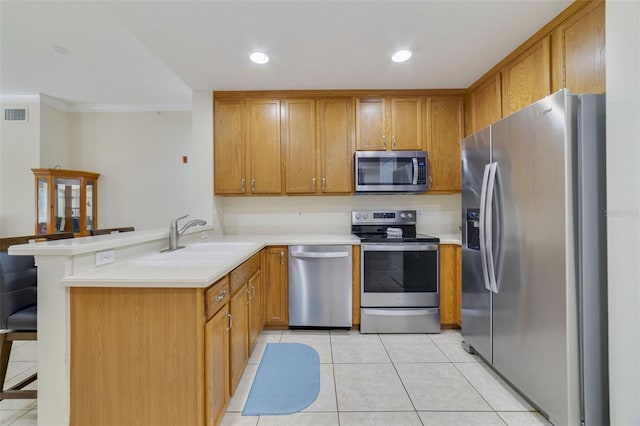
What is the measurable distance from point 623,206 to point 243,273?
2089 mm

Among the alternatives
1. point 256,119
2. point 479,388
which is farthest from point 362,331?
point 256,119

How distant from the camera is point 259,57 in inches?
92.8

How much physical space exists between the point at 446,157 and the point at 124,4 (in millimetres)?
3031

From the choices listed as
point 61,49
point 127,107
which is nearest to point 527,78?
point 61,49

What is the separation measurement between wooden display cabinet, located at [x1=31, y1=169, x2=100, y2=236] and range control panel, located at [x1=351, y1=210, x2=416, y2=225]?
3953 millimetres

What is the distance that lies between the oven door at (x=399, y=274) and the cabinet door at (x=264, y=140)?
1313mm

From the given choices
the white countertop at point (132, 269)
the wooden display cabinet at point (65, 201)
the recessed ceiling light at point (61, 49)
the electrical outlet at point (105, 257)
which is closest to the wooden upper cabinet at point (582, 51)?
the white countertop at point (132, 269)

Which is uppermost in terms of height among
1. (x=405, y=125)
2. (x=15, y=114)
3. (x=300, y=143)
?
(x=15, y=114)

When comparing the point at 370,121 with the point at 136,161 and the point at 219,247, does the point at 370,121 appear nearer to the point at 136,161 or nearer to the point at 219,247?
the point at 219,247

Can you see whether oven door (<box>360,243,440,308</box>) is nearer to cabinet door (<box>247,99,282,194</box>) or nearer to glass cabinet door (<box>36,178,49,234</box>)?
cabinet door (<box>247,99,282,194</box>)

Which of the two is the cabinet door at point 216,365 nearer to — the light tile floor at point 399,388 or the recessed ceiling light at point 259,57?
the light tile floor at point 399,388

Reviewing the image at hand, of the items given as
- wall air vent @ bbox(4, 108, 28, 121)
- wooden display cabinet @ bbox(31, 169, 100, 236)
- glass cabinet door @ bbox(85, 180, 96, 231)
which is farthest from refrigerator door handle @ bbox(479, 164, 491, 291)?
wall air vent @ bbox(4, 108, 28, 121)

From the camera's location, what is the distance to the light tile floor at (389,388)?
63.8 inches

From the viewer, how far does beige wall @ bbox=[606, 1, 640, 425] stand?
3.86 ft
